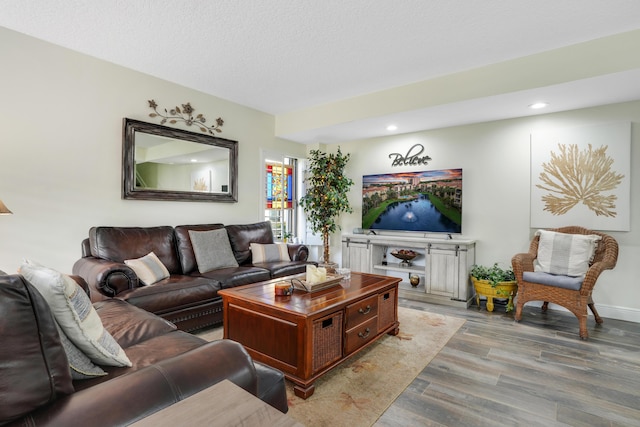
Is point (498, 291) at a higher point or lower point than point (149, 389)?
lower

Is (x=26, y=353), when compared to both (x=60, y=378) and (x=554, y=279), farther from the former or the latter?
(x=554, y=279)

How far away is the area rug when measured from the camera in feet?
6.29

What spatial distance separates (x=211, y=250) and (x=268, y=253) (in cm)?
78

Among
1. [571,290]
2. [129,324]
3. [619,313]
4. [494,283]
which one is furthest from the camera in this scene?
[494,283]

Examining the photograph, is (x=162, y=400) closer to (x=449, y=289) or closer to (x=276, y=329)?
(x=276, y=329)

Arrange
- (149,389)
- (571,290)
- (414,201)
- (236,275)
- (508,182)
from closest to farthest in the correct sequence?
(149,389), (571,290), (236,275), (508,182), (414,201)

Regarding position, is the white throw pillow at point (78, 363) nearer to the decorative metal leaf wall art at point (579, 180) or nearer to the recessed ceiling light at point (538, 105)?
the recessed ceiling light at point (538, 105)

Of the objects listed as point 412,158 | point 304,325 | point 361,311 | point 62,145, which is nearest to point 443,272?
point 412,158

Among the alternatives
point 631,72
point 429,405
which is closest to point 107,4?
point 429,405

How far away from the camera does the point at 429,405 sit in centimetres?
201

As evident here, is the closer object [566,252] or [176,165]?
[566,252]

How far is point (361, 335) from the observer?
257 centimetres

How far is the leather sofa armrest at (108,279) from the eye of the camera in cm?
263

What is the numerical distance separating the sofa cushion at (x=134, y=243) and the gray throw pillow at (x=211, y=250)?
0.24 metres
